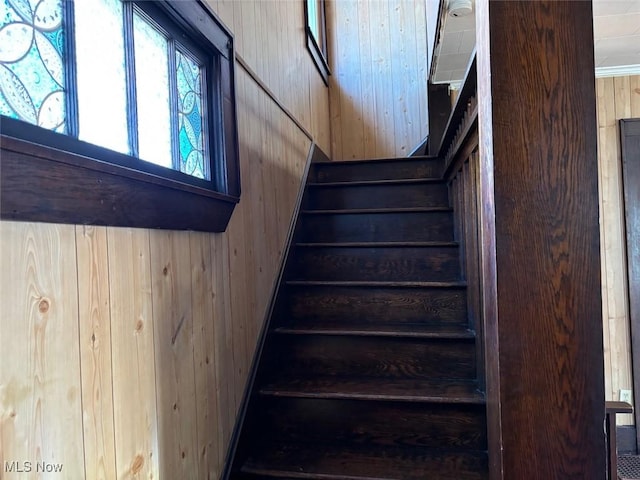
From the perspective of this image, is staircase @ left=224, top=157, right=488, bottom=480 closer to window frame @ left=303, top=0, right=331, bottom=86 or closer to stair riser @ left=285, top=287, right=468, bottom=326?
stair riser @ left=285, top=287, right=468, bottom=326

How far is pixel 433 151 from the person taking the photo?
3.21m

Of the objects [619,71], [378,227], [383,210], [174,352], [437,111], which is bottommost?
[174,352]

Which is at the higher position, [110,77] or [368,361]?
[110,77]

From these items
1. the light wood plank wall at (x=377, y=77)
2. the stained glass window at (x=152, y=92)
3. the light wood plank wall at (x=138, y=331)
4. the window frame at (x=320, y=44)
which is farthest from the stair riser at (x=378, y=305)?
the light wood plank wall at (x=377, y=77)

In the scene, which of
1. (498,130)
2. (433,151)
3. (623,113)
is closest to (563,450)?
(498,130)

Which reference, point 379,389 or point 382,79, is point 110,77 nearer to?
point 379,389

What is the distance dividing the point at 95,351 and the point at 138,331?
0.48 ft

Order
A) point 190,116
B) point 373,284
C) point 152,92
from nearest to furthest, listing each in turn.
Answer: point 152,92, point 190,116, point 373,284

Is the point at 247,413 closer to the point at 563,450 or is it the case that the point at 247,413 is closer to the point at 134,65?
the point at 563,450

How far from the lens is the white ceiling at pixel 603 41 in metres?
2.12

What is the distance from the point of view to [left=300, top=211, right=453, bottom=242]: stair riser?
8.08ft

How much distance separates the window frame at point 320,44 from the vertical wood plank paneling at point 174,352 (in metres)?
2.52

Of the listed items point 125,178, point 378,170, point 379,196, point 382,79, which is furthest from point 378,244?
point 382,79

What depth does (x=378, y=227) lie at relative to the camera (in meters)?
2.54
